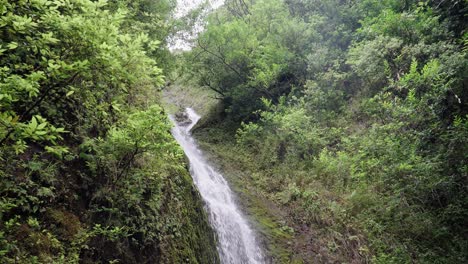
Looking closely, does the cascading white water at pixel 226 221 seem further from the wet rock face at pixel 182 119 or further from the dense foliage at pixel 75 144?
the wet rock face at pixel 182 119

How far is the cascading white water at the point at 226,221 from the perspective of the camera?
8547 millimetres

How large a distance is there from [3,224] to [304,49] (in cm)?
1520

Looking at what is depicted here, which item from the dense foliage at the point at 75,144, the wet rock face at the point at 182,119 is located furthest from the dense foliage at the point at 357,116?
the dense foliage at the point at 75,144

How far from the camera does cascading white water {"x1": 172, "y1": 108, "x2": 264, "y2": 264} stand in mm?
8547

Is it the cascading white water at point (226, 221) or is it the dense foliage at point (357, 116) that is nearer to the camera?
the dense foliage at point (357, 116)

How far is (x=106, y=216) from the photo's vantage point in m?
4.26

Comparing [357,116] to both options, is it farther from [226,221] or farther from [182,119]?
[182,119]

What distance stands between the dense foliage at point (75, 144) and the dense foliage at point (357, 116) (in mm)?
5823

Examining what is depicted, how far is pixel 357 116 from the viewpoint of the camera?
12.8 m

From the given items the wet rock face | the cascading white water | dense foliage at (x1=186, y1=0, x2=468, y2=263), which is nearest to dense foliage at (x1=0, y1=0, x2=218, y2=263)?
the cascading white water

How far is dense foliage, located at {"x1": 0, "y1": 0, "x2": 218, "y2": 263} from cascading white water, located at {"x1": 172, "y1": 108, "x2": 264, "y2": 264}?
3129 millimetres

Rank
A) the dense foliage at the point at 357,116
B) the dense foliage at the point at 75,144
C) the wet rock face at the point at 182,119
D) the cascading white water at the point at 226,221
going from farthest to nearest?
A: 1. the wet rock face at the point at 182,119
2. the cascading white water at the point at 226,221
3. the dense foliage at the point at 357,116
4. the dense foliage at the point at 75,144

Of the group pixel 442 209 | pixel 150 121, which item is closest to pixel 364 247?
pixel 442 209

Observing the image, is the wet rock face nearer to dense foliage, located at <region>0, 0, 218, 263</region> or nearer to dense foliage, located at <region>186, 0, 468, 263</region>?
dense foliage, located at <region>186, 0, 468, 263</region>
